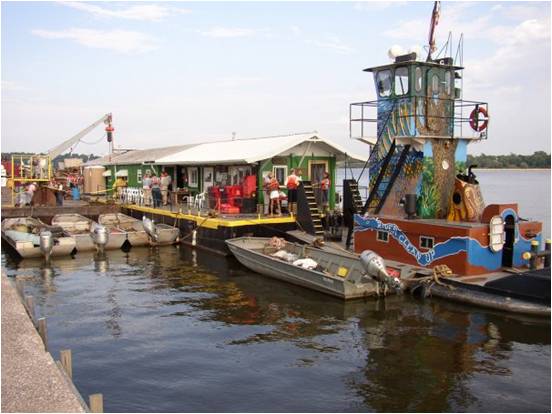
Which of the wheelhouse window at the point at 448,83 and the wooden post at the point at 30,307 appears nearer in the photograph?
the wooden post at the point at 30,307

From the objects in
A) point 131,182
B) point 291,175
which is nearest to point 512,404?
point 291,175

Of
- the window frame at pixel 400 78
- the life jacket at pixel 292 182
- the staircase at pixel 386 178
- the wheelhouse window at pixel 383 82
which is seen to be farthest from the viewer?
the life jacket at pixel 292 182

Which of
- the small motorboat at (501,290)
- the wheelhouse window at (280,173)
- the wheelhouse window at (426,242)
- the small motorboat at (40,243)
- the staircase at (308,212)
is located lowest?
the small motorboat at (501,290)

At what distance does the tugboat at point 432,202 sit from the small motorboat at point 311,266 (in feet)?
2.93

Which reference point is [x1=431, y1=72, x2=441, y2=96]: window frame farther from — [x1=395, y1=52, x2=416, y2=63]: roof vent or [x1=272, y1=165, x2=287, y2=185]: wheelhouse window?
[x1=272, y1=165, x2=287, y2=185]: wheelhouse window

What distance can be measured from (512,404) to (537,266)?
21.8 feet

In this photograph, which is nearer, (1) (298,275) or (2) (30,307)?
(2) (30,307)

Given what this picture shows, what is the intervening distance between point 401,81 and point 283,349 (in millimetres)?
10018

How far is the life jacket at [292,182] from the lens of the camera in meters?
21.7

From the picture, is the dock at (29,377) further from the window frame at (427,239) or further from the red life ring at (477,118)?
the red life ring at (477,118)

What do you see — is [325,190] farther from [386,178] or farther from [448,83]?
[448,83]

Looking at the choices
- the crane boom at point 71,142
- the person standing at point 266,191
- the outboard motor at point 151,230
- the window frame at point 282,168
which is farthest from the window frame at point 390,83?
the crane boom at point 71,142

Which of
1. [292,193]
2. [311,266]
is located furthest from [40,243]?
[311,266]

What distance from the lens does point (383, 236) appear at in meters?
17.1
